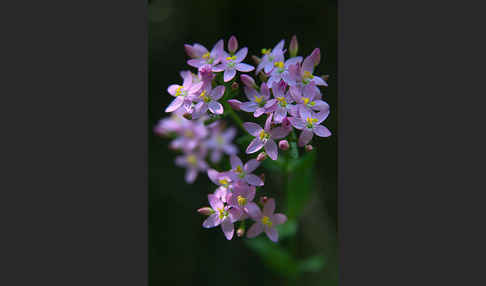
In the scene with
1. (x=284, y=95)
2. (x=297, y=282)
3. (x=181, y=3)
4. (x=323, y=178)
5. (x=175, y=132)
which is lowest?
(x=297, y=282)

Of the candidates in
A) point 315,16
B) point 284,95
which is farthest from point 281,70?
point 315,16

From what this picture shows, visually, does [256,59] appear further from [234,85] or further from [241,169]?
[241,169]

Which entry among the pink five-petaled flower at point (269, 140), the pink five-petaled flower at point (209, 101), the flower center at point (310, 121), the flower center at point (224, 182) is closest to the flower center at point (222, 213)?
the flower center at point (224, 182)

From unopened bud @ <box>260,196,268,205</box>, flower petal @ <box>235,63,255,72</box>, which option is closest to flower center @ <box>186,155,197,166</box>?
unopened bud @ <box>260,196,268,205</box>

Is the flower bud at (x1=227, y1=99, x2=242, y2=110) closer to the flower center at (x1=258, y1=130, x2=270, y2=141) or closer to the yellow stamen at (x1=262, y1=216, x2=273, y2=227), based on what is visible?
the flower center at (x1=258, y1=130, x2=270, y2=141)

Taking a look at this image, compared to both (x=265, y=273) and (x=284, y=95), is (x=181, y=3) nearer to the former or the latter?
(x=284, y=95)

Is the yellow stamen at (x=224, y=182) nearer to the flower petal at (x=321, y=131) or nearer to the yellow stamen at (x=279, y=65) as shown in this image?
the flower petal at (x=321, y=131)

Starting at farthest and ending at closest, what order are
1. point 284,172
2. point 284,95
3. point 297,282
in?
point 297,282 < point 284,172 < point 284,95
